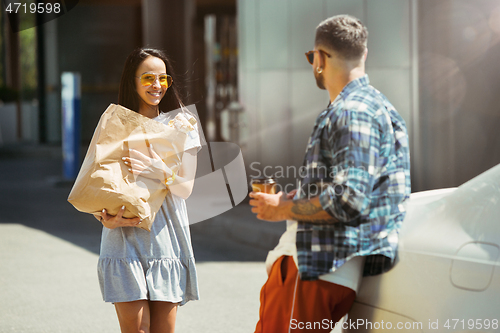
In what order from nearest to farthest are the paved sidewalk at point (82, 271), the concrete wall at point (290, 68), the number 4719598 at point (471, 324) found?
the number 4719598 at point (471, 324), the paved sidewalk at point (82, 271), the concrete wall at point (290, 68)

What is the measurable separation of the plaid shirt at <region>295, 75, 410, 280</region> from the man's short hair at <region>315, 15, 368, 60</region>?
117 mm

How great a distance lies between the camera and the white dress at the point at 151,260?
2963mm

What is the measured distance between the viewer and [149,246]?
3.01m

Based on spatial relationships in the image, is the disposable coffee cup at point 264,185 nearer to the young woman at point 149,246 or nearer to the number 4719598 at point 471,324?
the young woman at point 149,246

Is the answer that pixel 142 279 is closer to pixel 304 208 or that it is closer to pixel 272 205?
pixel 272 205

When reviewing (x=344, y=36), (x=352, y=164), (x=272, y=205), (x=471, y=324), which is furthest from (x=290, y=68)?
(x=471, y=324)

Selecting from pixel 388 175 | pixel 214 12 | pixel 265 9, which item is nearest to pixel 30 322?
pixel 388 175

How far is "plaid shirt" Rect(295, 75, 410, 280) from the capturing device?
2.26 metres

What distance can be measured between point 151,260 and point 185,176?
16.7 inches

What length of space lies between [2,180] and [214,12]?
8719mm

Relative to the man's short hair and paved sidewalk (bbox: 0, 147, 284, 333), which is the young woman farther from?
paved sidewalk (bbox: 0, 147, 284, 333)

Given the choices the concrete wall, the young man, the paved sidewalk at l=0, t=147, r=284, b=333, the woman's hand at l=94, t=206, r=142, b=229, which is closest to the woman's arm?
the woman's hand at l=94, t=206, r=142, b=229

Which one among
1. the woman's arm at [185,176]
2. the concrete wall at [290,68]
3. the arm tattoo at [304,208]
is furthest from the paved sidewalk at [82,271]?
the arm tattoo at [304,208]

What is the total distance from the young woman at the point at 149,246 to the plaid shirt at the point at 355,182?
2.76 feet
